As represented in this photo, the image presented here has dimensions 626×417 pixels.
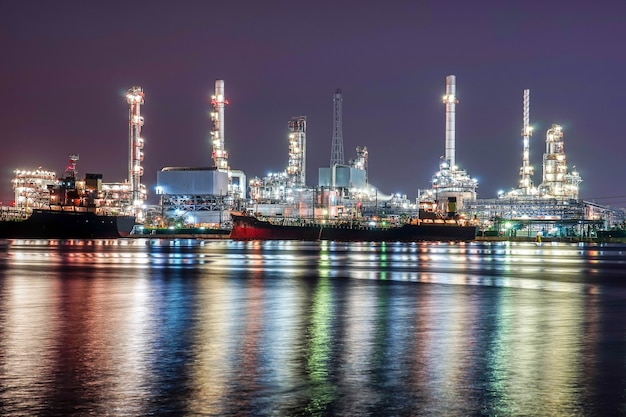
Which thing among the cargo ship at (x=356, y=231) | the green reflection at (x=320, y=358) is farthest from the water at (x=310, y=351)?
the cargo ship at (x=356, y=231)

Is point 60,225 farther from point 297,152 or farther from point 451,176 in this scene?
point 451,176

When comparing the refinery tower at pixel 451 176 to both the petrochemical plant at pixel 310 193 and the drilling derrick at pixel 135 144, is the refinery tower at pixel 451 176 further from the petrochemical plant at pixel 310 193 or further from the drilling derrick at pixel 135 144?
the drilling derrick at pixel 135 144

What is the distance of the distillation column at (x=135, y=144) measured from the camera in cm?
16200

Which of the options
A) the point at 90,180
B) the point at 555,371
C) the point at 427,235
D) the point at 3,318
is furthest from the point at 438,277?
the point at 90,180

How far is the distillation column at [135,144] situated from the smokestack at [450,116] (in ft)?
201

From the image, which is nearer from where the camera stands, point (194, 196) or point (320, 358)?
point (320, 358)

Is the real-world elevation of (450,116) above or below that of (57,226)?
above

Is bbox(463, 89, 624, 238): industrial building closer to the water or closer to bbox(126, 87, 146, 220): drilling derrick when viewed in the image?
bbox(126, 87, 146, 220): drilling derrick

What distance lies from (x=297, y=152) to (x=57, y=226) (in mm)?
58101

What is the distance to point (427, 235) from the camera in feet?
463

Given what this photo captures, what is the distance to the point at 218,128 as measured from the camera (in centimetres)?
18262

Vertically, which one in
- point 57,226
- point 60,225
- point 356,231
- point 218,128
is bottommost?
point 356,231

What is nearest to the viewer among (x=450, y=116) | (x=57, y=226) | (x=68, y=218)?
(x=57, y=226)

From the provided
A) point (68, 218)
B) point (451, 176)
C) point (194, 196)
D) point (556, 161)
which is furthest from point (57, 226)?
point (556, 161)
